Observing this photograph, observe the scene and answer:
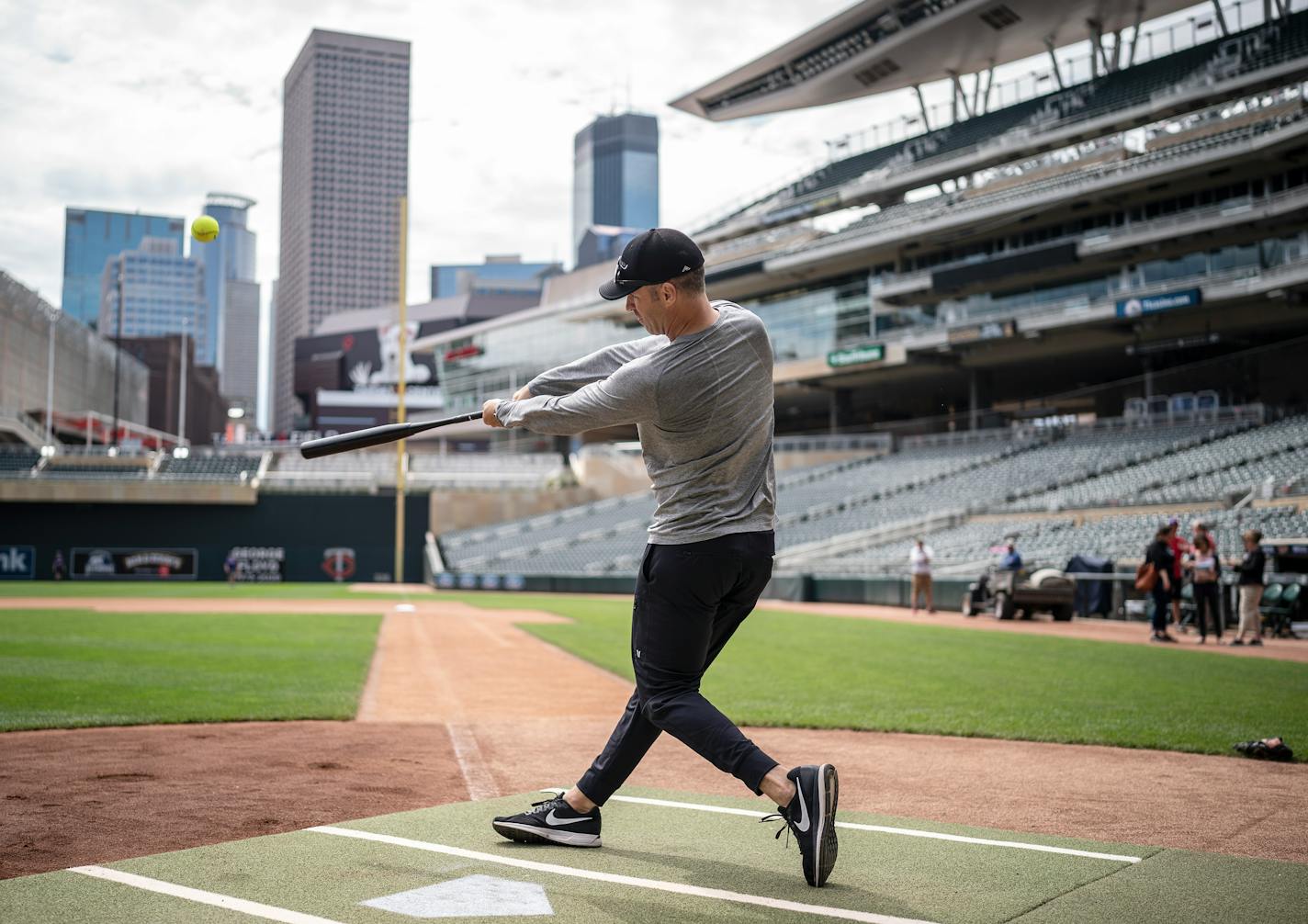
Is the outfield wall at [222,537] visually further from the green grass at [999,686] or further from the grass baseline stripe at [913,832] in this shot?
the grass baseline stripe at [913,832]

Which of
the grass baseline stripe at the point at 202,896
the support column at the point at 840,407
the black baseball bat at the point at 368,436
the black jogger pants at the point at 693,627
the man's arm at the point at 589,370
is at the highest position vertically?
the support column at the point at 840,407

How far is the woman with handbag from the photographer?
55.2ft

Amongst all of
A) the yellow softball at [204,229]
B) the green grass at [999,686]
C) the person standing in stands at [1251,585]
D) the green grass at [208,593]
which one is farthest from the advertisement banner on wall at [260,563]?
the person standing in stands at [1251,585]

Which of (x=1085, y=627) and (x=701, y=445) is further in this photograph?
(x=1085, y=627)

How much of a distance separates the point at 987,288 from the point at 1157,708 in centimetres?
4012

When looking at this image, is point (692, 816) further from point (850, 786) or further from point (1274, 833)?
point (1274, 833)

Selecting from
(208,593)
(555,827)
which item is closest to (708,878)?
(555,827)

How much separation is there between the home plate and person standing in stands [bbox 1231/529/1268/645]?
15083 millimetres

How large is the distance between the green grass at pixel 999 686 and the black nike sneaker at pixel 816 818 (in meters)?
4.50

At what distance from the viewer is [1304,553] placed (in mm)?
19484

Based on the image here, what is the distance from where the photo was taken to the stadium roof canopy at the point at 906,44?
49.7 m

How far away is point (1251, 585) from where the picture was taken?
1623cm

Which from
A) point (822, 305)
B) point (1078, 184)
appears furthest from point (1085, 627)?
point (822, 305)

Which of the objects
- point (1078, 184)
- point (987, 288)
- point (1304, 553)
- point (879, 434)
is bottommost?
point (1304, 553)
